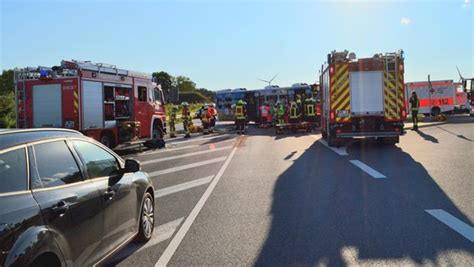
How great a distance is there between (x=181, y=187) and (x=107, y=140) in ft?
25.7

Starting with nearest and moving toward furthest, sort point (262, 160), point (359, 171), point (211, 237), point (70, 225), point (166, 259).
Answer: point (70, 225), point (166, 259), point (211, 237), point (359, 171), point (262, 160)

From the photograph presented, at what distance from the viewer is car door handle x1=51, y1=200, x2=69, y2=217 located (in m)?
3.81

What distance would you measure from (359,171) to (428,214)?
4.59 m

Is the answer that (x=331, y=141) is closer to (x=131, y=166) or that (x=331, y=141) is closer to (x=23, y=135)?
(x=131, y=166)

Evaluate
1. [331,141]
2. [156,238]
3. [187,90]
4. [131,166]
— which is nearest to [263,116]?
[331,141]

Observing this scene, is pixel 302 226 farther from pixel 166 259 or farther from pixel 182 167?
pixel 182 167

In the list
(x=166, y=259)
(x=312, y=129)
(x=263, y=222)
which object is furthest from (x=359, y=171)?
(x=312, y=129)

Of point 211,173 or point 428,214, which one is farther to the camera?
point 211,173

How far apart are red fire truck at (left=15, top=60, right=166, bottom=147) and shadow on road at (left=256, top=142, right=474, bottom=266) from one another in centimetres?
771

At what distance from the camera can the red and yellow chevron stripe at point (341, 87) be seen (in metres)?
17.2

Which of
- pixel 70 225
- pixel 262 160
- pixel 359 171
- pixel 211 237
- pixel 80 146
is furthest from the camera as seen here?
pixel 262 160

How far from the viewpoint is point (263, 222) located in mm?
7023

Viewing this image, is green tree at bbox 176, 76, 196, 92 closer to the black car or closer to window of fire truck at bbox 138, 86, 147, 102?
window of fire truck at bbox 138, 86, 147, 102

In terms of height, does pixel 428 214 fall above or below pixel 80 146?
below
